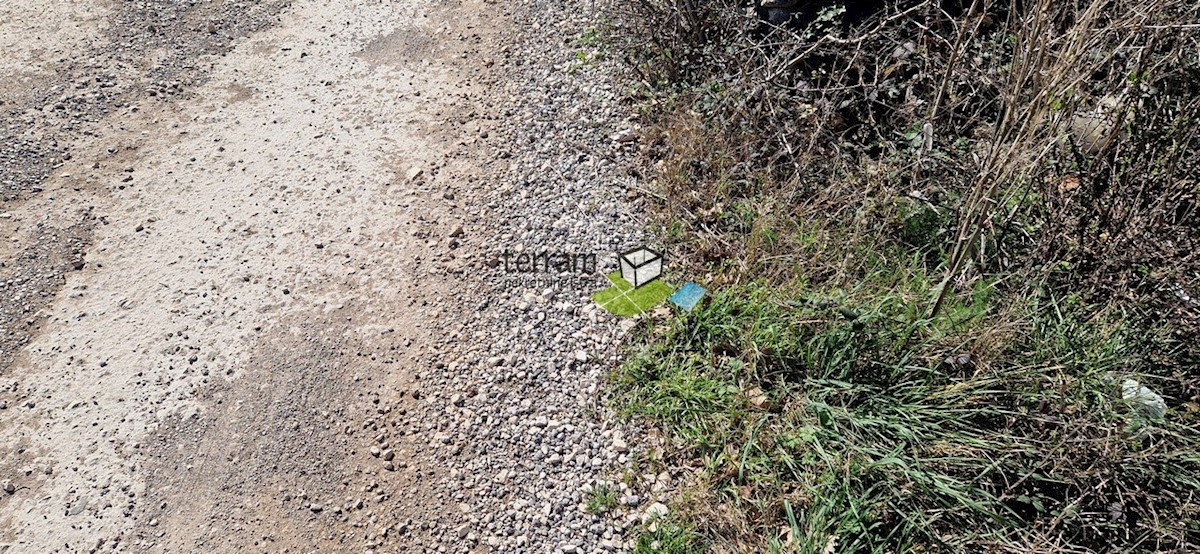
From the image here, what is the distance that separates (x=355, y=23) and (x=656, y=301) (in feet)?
14.6

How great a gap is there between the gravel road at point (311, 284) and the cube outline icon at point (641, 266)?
215 mm

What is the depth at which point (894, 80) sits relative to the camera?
486 cm

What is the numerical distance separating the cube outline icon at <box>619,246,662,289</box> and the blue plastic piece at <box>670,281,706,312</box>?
205 mm

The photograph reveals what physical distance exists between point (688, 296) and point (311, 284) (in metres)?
2.21

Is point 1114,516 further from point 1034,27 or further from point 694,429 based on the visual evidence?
point 1034,27

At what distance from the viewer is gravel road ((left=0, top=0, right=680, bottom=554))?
3717 millimetres

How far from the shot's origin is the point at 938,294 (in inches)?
147

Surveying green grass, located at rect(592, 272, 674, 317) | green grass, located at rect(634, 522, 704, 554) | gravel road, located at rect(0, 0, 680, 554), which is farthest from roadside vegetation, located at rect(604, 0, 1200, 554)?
gravel road, located at rect(0, 0, 680, 554)

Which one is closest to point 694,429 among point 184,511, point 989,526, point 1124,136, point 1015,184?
point 989,526

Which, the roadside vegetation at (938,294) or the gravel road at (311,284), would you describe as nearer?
the roadside vegetation at (938,294)

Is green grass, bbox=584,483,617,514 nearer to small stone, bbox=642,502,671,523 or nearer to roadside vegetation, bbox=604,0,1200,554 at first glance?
small stone, bbox=642,502,671,523

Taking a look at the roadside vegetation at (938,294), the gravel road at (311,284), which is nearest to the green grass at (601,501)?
the gravel road at (311,284)

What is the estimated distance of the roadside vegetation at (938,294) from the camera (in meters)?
3.23

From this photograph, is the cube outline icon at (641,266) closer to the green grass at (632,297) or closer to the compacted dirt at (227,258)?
the green grass at (632,297)
